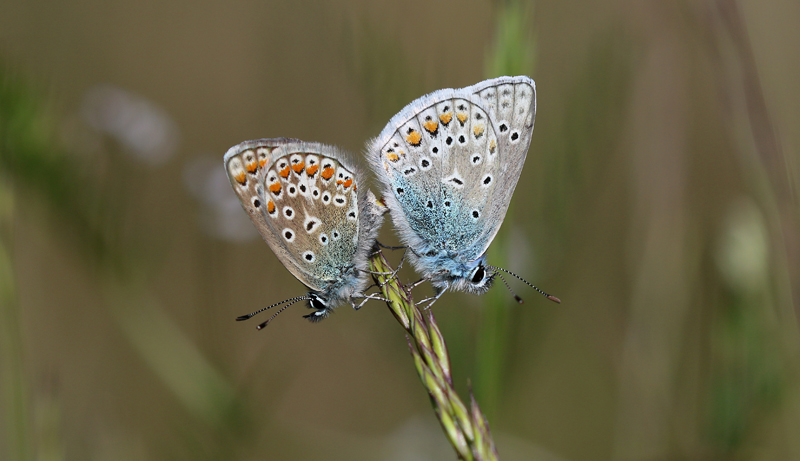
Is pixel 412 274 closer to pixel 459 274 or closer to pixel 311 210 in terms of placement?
pixel 459 274

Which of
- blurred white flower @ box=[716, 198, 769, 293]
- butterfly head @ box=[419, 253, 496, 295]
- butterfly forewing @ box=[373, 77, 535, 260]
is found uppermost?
butterfly forewing @ box=[373, 77, 535, 260]

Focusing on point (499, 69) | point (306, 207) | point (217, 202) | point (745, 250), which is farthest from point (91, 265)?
point (745, 250)

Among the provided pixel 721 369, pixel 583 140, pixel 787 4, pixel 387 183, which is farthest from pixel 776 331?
pixel 787 4

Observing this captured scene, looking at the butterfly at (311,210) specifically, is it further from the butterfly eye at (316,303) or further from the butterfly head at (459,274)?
the butterfly head at (459,274)

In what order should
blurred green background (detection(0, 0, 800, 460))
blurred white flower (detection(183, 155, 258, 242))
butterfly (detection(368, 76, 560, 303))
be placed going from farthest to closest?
blurred white flower (detection(183, 155, 258, 242)) → butterfly (detection(368, 76, 560, 303)) → blurred green background (detection(0, 0, 800, 460))

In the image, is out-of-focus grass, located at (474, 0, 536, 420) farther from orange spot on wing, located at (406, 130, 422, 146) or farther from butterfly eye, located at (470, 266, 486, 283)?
orange spot on wing, located at (406, 130, 422, 146)

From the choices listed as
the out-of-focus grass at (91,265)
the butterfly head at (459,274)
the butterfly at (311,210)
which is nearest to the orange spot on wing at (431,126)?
the butterfly at (311,210)

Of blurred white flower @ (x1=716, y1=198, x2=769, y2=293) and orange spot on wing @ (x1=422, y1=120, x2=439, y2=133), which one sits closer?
blurred white flower @ (x1=716, y1=198, x2=769, y2=293)

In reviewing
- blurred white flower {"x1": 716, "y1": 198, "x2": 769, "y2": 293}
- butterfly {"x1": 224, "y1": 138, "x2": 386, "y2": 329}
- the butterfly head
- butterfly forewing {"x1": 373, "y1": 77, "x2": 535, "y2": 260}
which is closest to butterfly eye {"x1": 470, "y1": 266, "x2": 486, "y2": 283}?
the butterfly head
